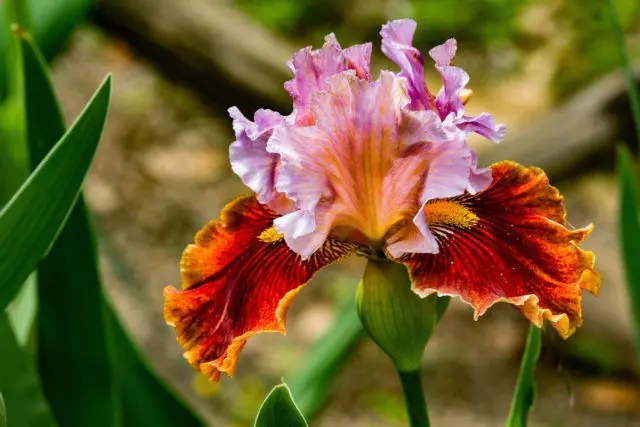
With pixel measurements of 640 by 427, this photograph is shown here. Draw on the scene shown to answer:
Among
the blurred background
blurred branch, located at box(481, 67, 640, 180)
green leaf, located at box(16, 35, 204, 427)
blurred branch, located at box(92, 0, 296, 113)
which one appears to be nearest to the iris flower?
green leaf, located at box(16, 35, 204, 427)

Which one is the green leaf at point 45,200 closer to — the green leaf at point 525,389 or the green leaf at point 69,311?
the green leaf at point 69,311

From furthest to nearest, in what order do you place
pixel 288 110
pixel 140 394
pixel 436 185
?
pixel 288 110 < pixel 140 394 < pixel 436 185

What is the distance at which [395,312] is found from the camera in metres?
0.45

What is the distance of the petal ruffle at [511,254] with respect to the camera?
0.42 m

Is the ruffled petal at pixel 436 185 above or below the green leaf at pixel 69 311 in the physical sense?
above

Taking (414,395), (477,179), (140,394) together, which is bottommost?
(140,394)

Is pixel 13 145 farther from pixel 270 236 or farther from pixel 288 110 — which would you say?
pixel 288 110

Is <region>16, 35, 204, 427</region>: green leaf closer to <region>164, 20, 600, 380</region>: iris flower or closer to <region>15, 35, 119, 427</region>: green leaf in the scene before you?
<region>15, 35, 119, 427</region>: green leaf

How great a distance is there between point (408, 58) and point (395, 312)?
116 millimetres

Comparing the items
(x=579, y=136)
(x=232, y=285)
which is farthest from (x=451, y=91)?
(x=579, y=136)

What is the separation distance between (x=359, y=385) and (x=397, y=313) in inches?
55.4

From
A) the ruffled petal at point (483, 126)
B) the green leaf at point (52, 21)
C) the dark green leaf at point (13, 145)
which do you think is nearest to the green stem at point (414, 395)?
the ruffled petal at point (483, 126)

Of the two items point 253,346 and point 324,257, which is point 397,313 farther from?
point 253,346

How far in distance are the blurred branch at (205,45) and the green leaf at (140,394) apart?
4.68 feet
